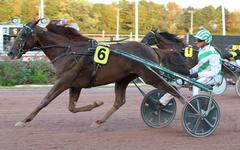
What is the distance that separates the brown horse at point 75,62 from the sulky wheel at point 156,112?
0.50m

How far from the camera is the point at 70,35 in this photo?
8.41 m

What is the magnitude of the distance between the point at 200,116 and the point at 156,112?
43.2 inches

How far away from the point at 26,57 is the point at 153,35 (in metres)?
8.41

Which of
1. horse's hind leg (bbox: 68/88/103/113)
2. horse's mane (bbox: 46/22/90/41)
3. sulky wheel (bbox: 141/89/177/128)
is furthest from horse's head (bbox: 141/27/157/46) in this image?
horse's hind leg (bbox: 68/88/103/113)

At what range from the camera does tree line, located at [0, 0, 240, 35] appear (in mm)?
48531

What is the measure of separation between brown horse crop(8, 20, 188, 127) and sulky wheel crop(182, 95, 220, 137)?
411 mm

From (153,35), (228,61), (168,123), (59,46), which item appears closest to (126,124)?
(168,123)

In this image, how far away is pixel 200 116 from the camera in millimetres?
7605

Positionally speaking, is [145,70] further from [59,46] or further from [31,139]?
[31,139]

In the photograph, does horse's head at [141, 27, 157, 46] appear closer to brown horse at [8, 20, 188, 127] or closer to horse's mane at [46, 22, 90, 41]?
brown horse at [8, 20, 188, 127]

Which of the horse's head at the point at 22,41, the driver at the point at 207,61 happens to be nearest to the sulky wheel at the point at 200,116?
the driver at the point at 207,61

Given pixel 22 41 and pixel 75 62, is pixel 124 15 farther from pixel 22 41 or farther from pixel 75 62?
pixel 75 62

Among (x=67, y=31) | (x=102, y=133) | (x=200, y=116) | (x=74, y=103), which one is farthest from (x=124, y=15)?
(x=200, y=116)

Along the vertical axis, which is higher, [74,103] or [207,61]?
[207,61]
